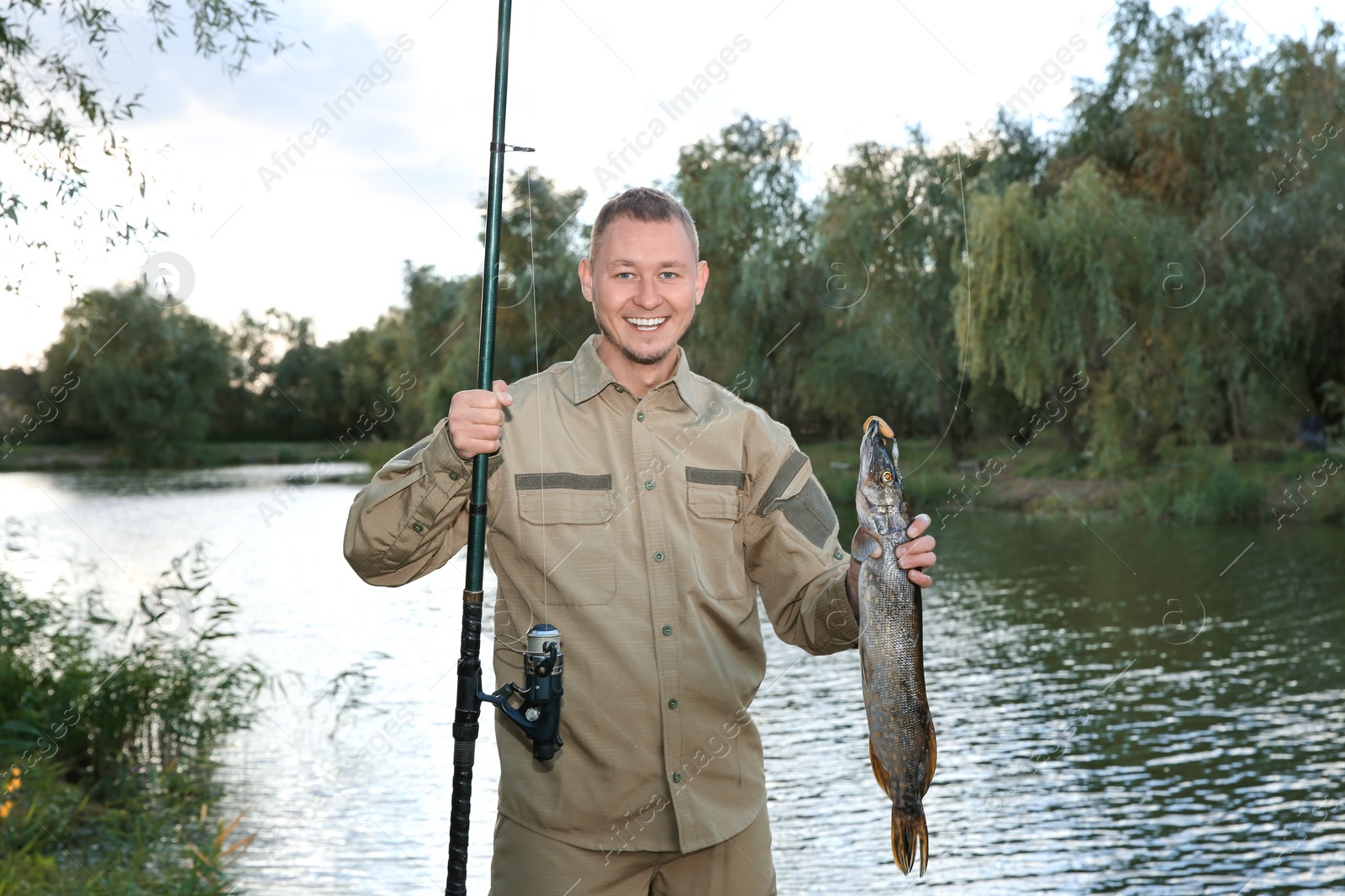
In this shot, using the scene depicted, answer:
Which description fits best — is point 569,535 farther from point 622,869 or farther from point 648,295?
point 622,869

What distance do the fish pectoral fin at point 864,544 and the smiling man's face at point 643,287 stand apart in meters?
0.68

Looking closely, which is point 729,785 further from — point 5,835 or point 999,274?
point 999,274

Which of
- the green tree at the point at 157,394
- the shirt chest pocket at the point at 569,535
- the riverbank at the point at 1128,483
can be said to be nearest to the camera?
the shirt chest pocket at the point at 569,535

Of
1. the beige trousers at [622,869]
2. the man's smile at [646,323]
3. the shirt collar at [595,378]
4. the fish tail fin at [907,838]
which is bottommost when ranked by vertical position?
the beige trousers at [622,869]

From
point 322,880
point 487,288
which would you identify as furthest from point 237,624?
point 487,288

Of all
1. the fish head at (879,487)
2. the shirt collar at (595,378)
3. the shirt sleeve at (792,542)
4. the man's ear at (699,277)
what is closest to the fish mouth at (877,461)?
the fish head at (879,487)

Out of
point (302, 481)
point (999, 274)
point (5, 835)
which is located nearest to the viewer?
point (5, 835)

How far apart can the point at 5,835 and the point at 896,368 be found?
2651 cm

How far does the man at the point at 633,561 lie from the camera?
2.69 m

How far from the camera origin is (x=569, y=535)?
279 centimetres

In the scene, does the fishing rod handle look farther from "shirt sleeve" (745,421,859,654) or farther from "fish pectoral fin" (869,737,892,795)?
"fish pectoral fin" (869,737,892,795)

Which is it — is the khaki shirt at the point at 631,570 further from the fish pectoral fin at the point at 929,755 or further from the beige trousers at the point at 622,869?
the fish pectoral fin at the point at 929,755

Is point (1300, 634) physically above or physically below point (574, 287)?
→ below

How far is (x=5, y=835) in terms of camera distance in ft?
20.6
